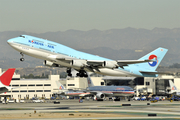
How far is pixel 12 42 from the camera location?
2388 inches

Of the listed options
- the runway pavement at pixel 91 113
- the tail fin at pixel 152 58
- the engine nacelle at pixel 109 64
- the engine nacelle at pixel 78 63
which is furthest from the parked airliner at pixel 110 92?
the engine nacelle at pixel 78 63

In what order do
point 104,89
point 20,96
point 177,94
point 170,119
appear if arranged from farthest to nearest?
point 20,96, point 104,89, point 177,94, point 170,119

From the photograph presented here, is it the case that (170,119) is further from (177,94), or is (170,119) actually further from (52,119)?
(177,94)

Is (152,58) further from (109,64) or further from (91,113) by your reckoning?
(91,113)

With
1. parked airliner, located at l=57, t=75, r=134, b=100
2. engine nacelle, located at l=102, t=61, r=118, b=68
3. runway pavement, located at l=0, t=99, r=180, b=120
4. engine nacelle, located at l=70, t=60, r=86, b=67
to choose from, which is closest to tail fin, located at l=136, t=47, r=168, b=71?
runway pavement, located at l=0, t=99, r=180, b=120

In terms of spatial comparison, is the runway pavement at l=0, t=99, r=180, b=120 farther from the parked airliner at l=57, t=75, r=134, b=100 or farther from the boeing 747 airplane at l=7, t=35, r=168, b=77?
the parked airliner at l=57, t=75, r=134, b=100

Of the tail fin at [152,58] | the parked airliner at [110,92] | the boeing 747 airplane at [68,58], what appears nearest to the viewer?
the boeing 747 airplane at [68,58]

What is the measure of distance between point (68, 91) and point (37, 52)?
268 feet

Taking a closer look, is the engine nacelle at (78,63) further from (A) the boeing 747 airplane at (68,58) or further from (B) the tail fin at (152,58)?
(B) the tail fin at (152,58)

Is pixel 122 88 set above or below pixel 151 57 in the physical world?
below

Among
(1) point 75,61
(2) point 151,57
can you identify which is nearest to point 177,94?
(2) point 151,57

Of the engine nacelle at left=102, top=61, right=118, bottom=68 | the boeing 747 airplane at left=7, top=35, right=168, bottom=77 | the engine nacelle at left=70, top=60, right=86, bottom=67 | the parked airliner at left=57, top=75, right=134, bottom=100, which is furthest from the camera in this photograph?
the parked airliner at left=57, top=75, right=134, bottom=100

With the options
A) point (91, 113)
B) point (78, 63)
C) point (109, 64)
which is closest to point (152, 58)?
point (109, 64)

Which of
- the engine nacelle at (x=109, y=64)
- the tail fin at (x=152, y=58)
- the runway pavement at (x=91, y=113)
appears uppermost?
the tail fin at (x=152, y=58)
